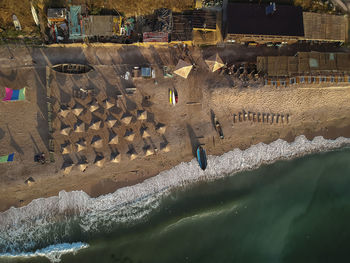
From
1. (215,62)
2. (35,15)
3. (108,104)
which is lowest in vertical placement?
(108,104)

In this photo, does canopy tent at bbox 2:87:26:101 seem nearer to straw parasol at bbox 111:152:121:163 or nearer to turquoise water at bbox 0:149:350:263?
straw parasol at bbox 111:152:121:163

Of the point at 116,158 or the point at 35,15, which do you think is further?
the point at 116,158

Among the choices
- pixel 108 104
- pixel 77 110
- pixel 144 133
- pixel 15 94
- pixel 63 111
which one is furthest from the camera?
pixel 144 133

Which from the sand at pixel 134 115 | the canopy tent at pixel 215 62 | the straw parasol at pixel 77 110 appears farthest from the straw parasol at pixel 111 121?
the canopy tent at pixel 215 62

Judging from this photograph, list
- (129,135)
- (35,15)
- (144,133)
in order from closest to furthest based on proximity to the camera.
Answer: (35,15) → (129,135) → (144,133)

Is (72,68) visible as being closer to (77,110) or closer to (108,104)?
(77,110)

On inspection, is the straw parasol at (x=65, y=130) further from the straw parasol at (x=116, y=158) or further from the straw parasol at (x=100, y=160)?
the straw parasol at (x=116, y=158)

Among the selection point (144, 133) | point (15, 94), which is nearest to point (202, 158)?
point (144, 133)

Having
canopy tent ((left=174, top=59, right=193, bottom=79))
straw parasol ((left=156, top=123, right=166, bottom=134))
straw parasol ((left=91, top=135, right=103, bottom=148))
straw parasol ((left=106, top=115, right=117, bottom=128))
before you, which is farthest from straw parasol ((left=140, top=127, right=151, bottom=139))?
canopy tent ((left=174, top=59, right=193, bottom=79))
